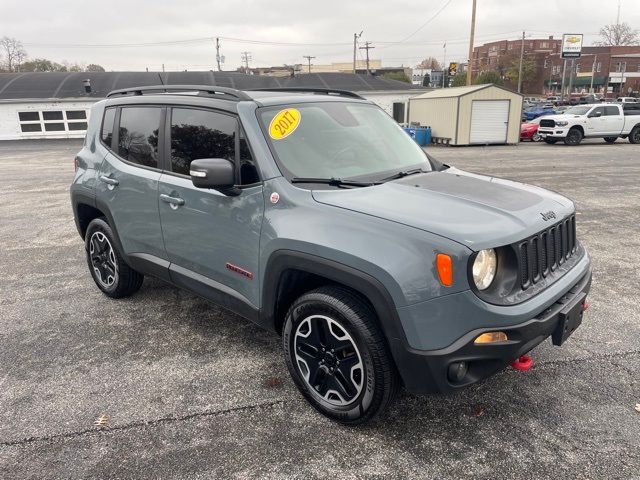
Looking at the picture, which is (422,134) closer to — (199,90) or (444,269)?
(199,90)

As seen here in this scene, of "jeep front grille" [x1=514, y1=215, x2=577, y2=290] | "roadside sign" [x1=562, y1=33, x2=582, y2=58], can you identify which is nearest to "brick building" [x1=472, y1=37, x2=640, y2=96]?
"roadside sign" [x1=562, y1=33, x2=582, y2=58]

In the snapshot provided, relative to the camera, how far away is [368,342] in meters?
2.52

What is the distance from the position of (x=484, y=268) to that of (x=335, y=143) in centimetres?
142

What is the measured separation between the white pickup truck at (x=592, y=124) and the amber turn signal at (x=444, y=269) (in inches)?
900

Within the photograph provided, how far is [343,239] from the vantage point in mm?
2549

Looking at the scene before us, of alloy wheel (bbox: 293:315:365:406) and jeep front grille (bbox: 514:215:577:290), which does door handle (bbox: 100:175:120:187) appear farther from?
jeep front grille (bbox: 514:215:577:290)

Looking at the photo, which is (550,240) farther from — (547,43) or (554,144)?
(547,43)

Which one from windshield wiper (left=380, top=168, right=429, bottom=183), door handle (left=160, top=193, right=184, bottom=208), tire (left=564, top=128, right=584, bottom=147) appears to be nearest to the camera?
windshield wiper (left=380, top=168, right=429, bottom=183)

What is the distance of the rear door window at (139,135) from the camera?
3865mm

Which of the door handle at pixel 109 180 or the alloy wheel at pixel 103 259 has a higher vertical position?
the door handle at pixel 109 180

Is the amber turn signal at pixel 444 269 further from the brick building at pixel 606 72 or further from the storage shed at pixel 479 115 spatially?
the brick building at pixel 606 72

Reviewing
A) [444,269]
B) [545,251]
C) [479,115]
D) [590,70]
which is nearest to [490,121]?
[479,115]

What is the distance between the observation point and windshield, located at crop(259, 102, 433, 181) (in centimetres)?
311

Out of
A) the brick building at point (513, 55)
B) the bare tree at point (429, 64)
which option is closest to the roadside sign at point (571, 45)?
the brick building at point (513, 55)
